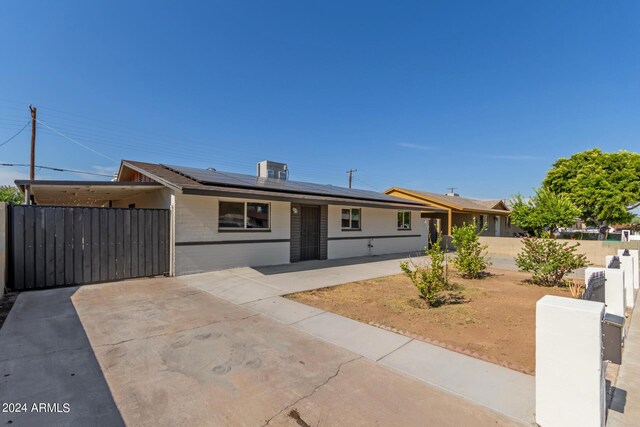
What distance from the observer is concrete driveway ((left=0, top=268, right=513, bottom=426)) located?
2762mm

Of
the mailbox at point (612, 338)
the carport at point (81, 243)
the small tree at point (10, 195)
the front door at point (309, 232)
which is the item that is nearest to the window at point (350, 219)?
the front door at point (309, 232)

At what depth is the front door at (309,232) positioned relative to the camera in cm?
1262

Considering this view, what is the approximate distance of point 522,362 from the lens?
12.7 ft

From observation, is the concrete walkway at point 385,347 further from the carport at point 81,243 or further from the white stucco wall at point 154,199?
the white stucco wall at point 154,199

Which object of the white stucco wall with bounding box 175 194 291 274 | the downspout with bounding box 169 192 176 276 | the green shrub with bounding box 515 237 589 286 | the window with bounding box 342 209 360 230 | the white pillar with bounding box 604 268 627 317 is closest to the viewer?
the white pillar with bounding box 604 268 627 317

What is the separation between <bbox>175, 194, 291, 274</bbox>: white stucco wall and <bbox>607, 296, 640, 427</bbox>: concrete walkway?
9179 millimetres

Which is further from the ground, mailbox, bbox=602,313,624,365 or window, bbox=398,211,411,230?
window, bbox=398,211,411,230

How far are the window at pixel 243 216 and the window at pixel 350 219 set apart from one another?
419 cm

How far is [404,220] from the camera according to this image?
58.7 ft

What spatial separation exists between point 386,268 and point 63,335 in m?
9.51

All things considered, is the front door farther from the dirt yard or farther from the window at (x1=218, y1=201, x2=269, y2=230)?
the dirt yard

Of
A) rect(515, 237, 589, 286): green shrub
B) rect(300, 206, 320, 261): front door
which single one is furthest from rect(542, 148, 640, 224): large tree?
rect(300, 206, 320, 261): front door

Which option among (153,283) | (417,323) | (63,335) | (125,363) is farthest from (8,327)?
(417,323)

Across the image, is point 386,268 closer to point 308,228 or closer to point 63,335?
point 308,228
